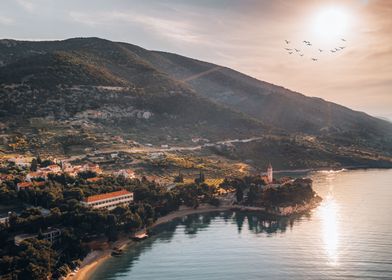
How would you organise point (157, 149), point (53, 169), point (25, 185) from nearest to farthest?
point (25, 185), point (53, 169), point (157, 149)

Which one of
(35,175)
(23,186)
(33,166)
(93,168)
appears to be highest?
(33,166)

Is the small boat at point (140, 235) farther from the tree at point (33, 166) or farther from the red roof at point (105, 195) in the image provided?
the tree at point (33, 166)

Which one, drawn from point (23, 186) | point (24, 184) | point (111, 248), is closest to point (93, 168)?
point (24, 184)

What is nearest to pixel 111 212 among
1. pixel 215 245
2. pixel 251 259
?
pixel 215 245

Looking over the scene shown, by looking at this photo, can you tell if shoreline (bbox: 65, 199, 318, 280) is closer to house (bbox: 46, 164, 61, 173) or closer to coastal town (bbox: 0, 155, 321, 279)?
coastal town (bbox: 0, 155, 321, 279)

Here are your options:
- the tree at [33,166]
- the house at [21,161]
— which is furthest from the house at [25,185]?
the house at [21,161]

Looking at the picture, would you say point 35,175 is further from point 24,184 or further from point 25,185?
point 25,185

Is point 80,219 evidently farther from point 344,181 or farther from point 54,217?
point 344,181
